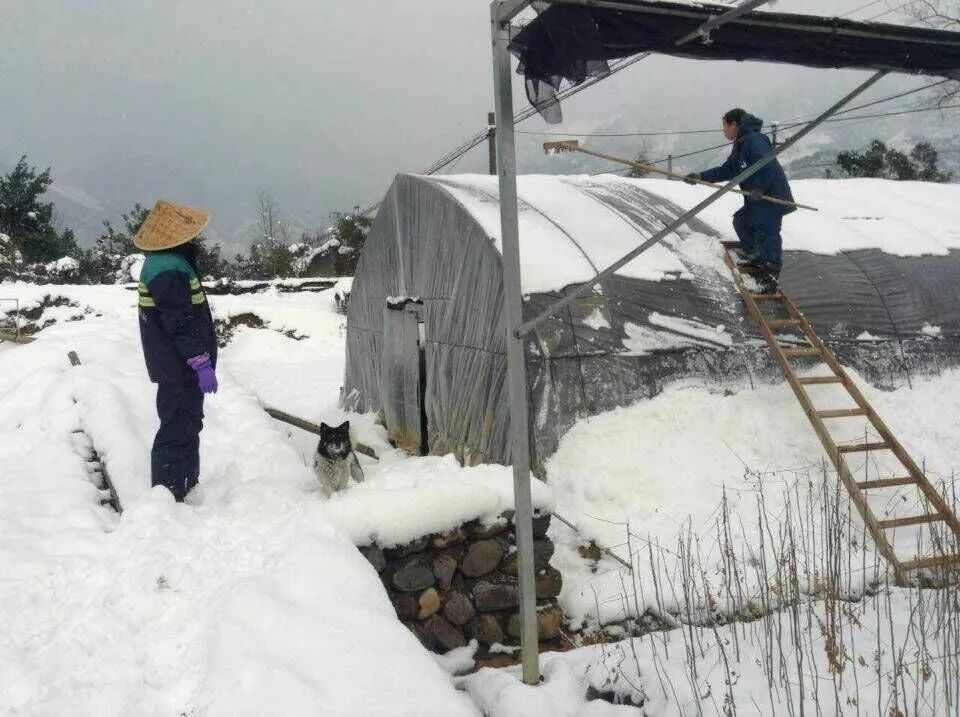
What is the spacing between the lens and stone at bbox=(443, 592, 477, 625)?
4180 mm

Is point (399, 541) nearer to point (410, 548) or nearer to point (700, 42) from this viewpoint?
point (410, 548)

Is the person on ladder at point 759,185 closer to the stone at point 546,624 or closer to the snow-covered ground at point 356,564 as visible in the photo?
the snow-covered ground at point 356,564

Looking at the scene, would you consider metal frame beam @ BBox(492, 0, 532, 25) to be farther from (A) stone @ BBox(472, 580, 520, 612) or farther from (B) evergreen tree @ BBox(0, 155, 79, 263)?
(B) evergreen tree @ BBox(0, 155, 79, 263)

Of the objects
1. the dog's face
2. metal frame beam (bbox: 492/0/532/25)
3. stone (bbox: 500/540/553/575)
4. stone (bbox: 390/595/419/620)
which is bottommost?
stone (bbox: 390/595/419/620)

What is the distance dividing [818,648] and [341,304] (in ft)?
63.4

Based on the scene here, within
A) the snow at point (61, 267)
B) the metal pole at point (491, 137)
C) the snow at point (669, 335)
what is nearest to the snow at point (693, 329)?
the snow at point (669, 335)

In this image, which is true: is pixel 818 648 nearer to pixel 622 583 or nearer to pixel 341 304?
pixel 622 583

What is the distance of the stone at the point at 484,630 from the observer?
4250 millimetres

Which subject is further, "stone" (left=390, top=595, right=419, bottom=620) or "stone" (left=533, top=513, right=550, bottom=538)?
"stone" (left=533, top=513, right=550, bottom=538)

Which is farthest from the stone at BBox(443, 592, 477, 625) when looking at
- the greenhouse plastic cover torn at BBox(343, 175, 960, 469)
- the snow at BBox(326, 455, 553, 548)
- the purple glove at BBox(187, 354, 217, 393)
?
the purple glove at BBox(187, 354, 217, 393)

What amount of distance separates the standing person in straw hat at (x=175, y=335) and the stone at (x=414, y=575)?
4.87ft

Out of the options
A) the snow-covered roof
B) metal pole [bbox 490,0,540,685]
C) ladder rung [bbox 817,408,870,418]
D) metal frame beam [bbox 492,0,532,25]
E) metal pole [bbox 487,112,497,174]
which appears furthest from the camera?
metal pole [bbox 487,112,497,174]

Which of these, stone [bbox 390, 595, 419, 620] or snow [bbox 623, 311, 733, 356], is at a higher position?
snow [bbox 623, 311, 733, 356]

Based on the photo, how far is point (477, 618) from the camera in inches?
168
